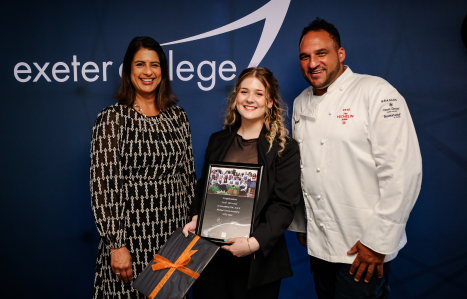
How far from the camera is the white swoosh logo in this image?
2738mm

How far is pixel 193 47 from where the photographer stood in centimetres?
278

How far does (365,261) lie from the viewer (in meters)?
1.70

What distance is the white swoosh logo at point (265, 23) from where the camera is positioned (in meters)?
2.74

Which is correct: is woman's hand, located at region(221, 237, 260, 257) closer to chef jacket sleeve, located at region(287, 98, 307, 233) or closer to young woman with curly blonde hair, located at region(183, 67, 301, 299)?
young woman with curly blonde hair, located at region(183, 67, 301, 299)

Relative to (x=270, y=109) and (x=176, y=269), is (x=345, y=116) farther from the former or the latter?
(x=176, y=269)

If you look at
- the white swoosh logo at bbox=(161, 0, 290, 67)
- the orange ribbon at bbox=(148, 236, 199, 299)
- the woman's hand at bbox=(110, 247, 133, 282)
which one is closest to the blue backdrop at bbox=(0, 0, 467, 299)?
the white swoosh logo at bbox=(161, 0, 290, 67)

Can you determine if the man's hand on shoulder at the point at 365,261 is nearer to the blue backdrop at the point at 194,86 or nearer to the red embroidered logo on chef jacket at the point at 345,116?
the red embroidered logo on chef jacket at the point at 345,116

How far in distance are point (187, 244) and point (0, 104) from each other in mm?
2394

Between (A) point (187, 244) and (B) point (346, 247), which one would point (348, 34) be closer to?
(B) point (346, 247)

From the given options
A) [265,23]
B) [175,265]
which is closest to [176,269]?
[175,265]

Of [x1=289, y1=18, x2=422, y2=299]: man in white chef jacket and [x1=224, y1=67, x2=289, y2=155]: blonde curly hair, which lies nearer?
[x1=289, y1=18, x2=422, y2=299]: man in white chef jacket

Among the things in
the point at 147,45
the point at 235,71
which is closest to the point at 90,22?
the point at 147,45

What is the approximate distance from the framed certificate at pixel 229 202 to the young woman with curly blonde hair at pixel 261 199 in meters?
0.05

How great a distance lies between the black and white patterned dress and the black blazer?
0.33m
